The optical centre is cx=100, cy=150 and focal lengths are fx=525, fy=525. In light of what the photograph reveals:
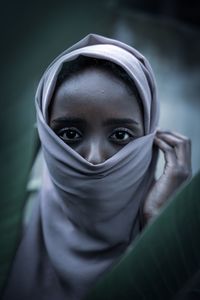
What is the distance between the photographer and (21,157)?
1.18 m

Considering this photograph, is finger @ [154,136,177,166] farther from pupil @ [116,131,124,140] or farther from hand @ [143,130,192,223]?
pupil @ [116,131,124,140]

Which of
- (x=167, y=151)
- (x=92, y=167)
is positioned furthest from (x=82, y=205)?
(x=167, y=151)

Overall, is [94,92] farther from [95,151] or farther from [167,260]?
[167,260]

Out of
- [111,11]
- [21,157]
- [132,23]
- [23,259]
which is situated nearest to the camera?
[23,259]

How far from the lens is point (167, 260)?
2.68 ft

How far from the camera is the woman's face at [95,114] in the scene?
0.95m

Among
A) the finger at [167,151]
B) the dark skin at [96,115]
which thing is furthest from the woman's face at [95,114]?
the finger at [167,151]

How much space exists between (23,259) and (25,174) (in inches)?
7.2

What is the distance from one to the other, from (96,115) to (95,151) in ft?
0.21

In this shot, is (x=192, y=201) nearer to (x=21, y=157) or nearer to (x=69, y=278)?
(x=69, y=278)

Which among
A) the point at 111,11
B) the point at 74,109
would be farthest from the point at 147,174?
the point at 111,11

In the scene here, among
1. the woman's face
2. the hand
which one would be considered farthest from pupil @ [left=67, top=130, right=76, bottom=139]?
the hand

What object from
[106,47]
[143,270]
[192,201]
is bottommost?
[143,270]

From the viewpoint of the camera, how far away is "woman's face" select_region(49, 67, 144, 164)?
0.95 metres
